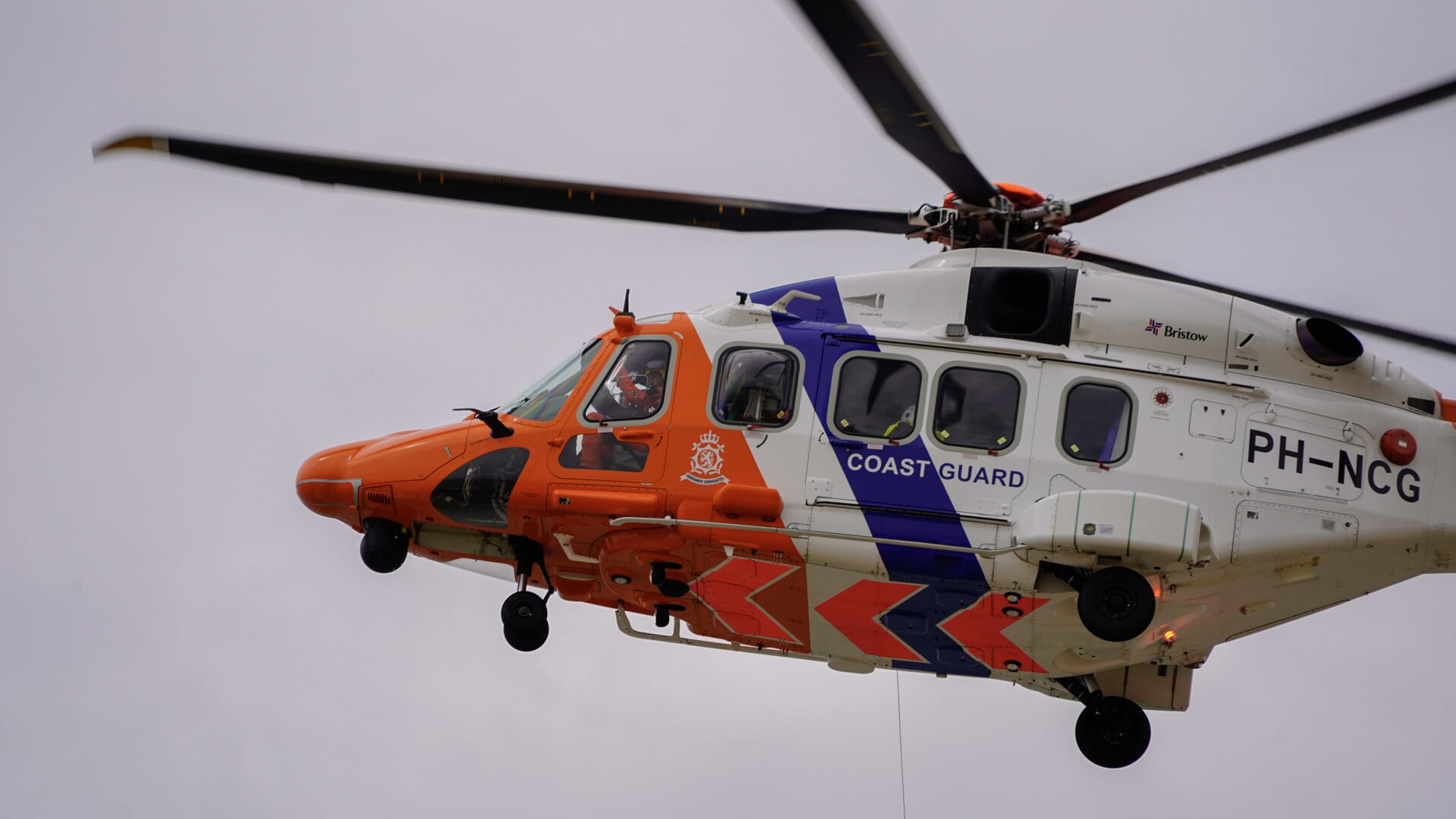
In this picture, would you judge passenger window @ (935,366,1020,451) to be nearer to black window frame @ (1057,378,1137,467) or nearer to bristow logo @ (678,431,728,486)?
black window frame @ (1057,378,1137,467)

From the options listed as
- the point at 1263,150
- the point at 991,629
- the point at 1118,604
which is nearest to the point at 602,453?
the point at 991,629

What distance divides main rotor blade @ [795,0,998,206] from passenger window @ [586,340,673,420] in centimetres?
276

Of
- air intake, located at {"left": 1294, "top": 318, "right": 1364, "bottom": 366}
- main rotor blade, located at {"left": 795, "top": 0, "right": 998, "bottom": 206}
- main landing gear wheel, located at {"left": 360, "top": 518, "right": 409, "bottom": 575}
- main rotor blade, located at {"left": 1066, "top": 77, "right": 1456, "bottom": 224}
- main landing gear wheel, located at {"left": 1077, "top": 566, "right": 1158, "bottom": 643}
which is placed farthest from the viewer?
main landing gear wheel, located at {"left": 360, "top": 518, "right": 409, "bottom": 575}

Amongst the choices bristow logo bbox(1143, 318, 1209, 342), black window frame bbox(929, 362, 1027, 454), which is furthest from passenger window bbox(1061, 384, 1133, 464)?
bristow logo bbox(1143, 318, 1209, 342)

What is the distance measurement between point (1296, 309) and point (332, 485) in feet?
27.4

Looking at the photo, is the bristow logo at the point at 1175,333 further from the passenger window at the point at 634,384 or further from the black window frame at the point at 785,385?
the passenger window at the point at 634,384

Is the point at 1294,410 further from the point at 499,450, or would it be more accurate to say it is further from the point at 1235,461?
the point at 499,450

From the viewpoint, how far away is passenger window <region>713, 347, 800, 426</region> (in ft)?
40.4

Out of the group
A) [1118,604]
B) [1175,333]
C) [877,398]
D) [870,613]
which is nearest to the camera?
[1118,604]

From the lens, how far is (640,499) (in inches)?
484

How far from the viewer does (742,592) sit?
12.5m

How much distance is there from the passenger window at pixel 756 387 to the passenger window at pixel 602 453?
0.74 metres

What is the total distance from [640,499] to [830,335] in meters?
2.00

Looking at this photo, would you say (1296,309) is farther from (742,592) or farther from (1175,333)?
(742,592)
